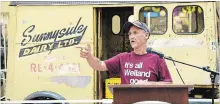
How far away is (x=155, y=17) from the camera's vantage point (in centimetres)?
636

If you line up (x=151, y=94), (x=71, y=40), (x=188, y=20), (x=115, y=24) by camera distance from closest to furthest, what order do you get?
(x=151, y=94) → (x=188, y=20) → (x=71, y=40) → (x=115, y=24)

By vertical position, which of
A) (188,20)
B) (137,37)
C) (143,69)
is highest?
(188,20)

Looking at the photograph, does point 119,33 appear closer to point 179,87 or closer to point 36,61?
point 36,61

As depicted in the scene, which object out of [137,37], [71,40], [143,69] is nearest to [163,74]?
[143,69]

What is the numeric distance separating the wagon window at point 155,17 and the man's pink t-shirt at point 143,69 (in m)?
2.70

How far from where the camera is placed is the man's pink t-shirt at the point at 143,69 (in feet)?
11.8

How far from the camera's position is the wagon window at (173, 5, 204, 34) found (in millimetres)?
6242

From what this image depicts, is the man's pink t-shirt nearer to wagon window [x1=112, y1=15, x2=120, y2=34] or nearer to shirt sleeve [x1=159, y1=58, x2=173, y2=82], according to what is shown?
shirt sleeve [x1=159, y1=58, x2=173, y2=82]

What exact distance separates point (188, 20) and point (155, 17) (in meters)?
0.50

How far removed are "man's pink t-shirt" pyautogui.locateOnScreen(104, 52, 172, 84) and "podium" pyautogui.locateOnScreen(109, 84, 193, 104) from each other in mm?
671

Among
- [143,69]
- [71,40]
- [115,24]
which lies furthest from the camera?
[115,24]

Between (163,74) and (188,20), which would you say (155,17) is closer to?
(188,20)

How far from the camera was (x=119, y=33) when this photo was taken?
7.47 meters

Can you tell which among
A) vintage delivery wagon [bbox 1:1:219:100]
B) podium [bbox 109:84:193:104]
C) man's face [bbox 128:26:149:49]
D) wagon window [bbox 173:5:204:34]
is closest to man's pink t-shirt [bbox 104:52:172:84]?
man's face [bbox 128:26:149:49]
